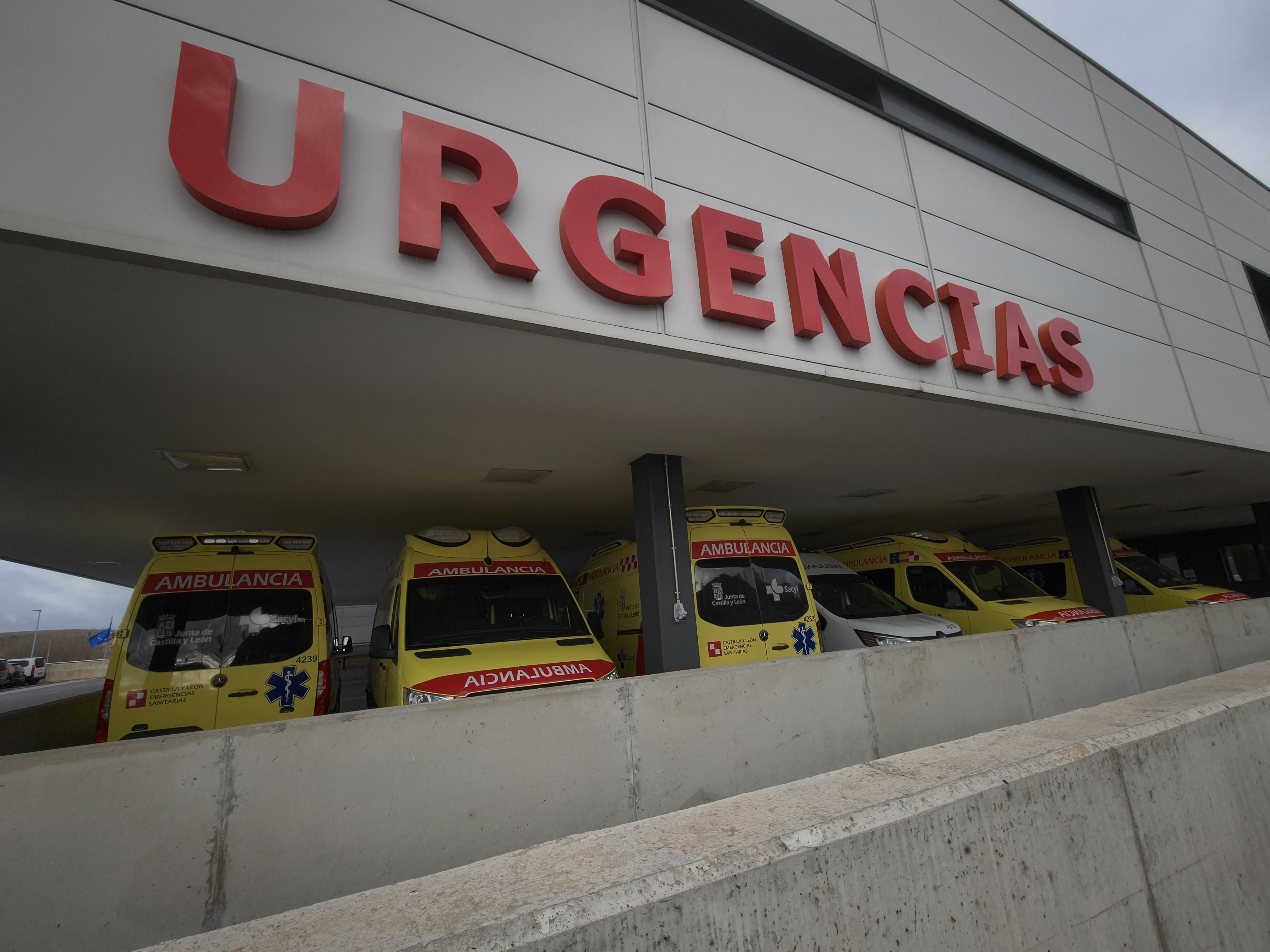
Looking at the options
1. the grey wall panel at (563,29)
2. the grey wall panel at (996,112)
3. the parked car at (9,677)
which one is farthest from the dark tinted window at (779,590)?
the parked car at (9,677)

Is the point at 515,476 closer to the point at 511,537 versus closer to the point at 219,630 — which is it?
the point at 511,537

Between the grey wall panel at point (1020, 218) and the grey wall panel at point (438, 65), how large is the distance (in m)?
4.31

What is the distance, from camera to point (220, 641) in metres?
5.30

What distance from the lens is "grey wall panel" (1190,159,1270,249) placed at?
475 inches

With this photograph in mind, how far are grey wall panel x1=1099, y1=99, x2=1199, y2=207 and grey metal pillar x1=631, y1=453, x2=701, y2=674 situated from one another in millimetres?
10689

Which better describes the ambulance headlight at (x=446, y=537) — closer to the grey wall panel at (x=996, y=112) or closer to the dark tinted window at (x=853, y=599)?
the dark tinted window at (x=853, y=599)

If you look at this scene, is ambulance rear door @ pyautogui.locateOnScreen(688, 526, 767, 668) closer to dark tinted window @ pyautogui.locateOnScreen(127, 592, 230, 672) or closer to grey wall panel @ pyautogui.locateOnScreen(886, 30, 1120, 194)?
dark tinted window @ pyautogui.locateOnScreen(127, 592, 230, 672)

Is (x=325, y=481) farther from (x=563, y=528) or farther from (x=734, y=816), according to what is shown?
(x=734, y=816)

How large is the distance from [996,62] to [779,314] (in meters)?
7.83

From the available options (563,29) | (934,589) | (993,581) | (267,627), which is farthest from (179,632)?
(993,581)

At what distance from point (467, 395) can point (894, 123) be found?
20.5 ft

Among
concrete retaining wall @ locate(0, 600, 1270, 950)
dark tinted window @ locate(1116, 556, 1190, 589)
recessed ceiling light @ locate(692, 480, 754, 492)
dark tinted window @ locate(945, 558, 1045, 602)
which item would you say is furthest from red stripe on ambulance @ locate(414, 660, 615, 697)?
dark tinted window @ locate(1116, 556, 1190, 589)

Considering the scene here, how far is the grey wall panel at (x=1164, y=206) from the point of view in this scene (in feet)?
33.9

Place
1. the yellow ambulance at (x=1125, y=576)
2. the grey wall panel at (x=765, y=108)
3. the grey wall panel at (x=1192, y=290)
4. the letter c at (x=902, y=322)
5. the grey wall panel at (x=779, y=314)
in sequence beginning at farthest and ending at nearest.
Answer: the yellow ambulance at (x=1125, y=576), the grey wall panel at (x=1192, y=290), the letter c at (x=902, y=322), the grey wall panel at (x=765, y=108), the grey wall panel at (x=779, y=314)
